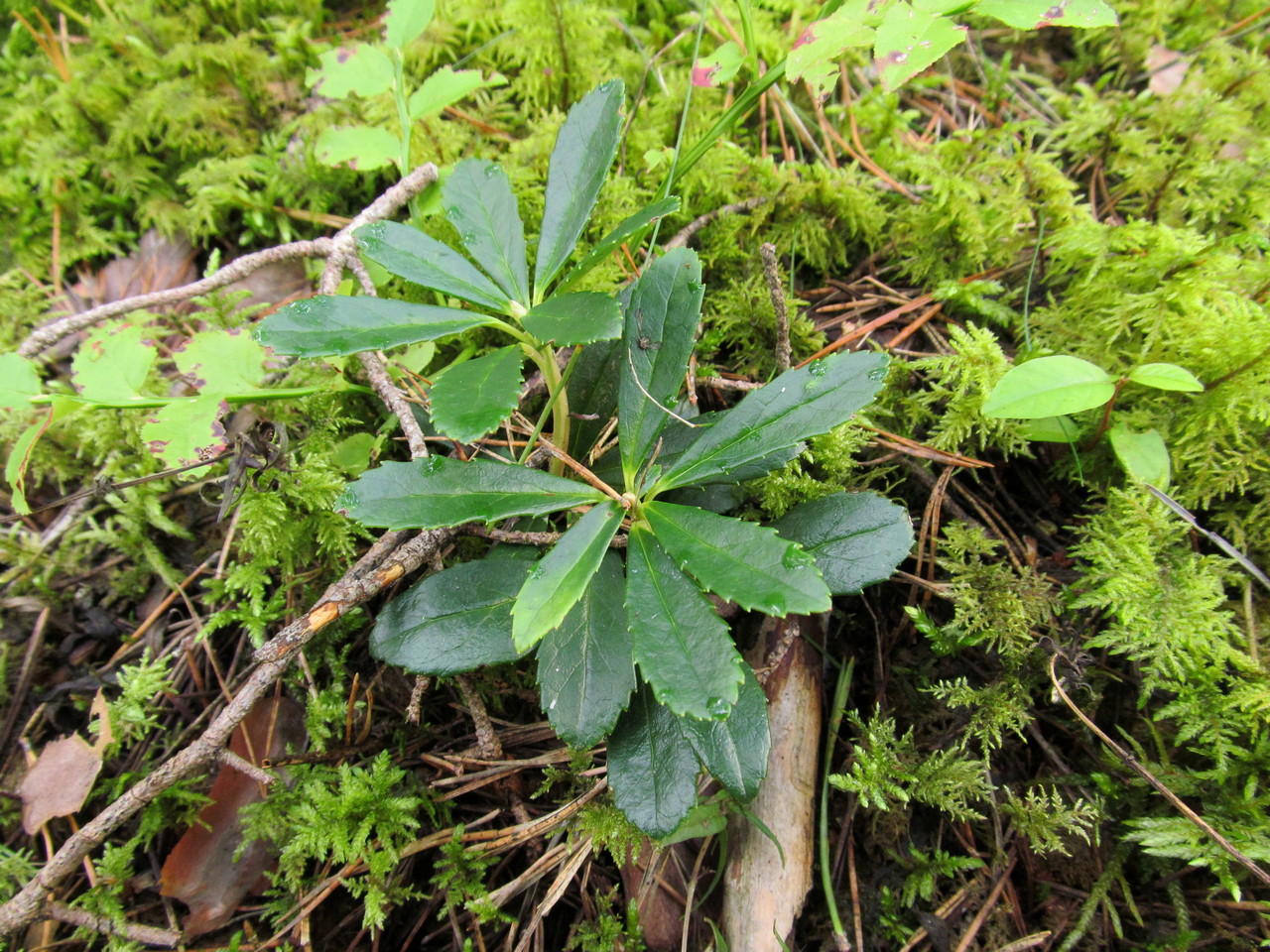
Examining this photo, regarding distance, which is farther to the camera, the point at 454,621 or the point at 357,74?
the point at 357,74

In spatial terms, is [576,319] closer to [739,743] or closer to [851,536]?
[851,536]

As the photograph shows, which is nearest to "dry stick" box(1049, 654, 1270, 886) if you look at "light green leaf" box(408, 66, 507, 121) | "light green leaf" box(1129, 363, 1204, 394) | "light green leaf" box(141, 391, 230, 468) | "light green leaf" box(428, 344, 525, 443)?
"light green leaf" box(1129, 363, 1204, 394)

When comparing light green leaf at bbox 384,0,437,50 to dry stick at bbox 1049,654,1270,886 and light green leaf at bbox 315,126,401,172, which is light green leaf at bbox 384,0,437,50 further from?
dry stick at bbox 1049,654,1270,886

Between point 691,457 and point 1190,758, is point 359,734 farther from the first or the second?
point 1190,758

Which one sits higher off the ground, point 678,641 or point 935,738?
point 678,641

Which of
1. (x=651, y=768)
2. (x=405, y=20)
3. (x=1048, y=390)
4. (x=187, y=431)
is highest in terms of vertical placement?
(x=405, y=20)

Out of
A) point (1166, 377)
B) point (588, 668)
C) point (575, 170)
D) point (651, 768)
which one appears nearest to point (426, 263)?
point (575, 170)

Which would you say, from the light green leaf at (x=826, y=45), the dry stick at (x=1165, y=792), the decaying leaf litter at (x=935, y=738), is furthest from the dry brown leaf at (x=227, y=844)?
the light green leaf at (x=826, y=45)
